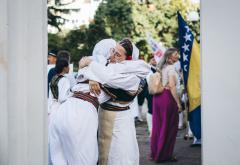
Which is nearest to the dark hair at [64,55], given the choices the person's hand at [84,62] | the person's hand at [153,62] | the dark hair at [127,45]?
the person's hand at [84,62]

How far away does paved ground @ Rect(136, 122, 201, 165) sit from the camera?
3.73 m

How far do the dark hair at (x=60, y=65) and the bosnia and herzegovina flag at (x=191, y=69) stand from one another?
3.04ft

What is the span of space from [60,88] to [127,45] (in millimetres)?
621

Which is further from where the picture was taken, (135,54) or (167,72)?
(167,72)

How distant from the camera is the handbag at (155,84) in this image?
419 centimetres

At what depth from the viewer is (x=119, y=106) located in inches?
155
